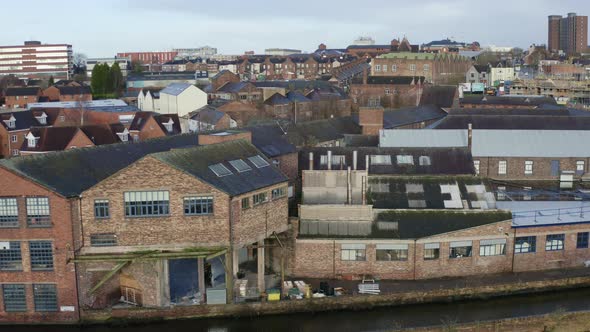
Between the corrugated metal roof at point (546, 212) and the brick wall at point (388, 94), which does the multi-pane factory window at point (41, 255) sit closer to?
the corrugated metal roof at point (546, 212)

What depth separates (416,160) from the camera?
131 feet

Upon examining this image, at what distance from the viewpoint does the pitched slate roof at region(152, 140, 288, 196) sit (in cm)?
2866

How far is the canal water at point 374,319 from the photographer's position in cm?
2728

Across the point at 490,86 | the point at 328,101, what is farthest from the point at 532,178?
the point at 490,86

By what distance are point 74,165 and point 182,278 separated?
7.64 metres

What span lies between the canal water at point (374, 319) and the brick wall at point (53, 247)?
626 mm

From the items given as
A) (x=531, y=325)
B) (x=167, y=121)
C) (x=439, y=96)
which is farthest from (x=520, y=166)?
(x=167, y=121)

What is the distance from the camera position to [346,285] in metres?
30.5

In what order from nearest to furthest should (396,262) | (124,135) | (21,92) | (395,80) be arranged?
(396,262) → (124,135) → (395,80) → (21,92)

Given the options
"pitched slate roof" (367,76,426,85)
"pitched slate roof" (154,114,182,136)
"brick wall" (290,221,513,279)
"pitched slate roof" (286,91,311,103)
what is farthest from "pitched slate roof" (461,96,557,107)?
"brick wall" (290,221,513,279)

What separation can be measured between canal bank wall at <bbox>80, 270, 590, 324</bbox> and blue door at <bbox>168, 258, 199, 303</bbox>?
1.42 m

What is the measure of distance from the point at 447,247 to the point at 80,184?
18.0 metres

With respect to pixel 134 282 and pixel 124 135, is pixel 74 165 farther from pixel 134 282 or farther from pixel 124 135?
pixel 124 135

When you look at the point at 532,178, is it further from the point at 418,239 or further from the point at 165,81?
the point at 165,81
